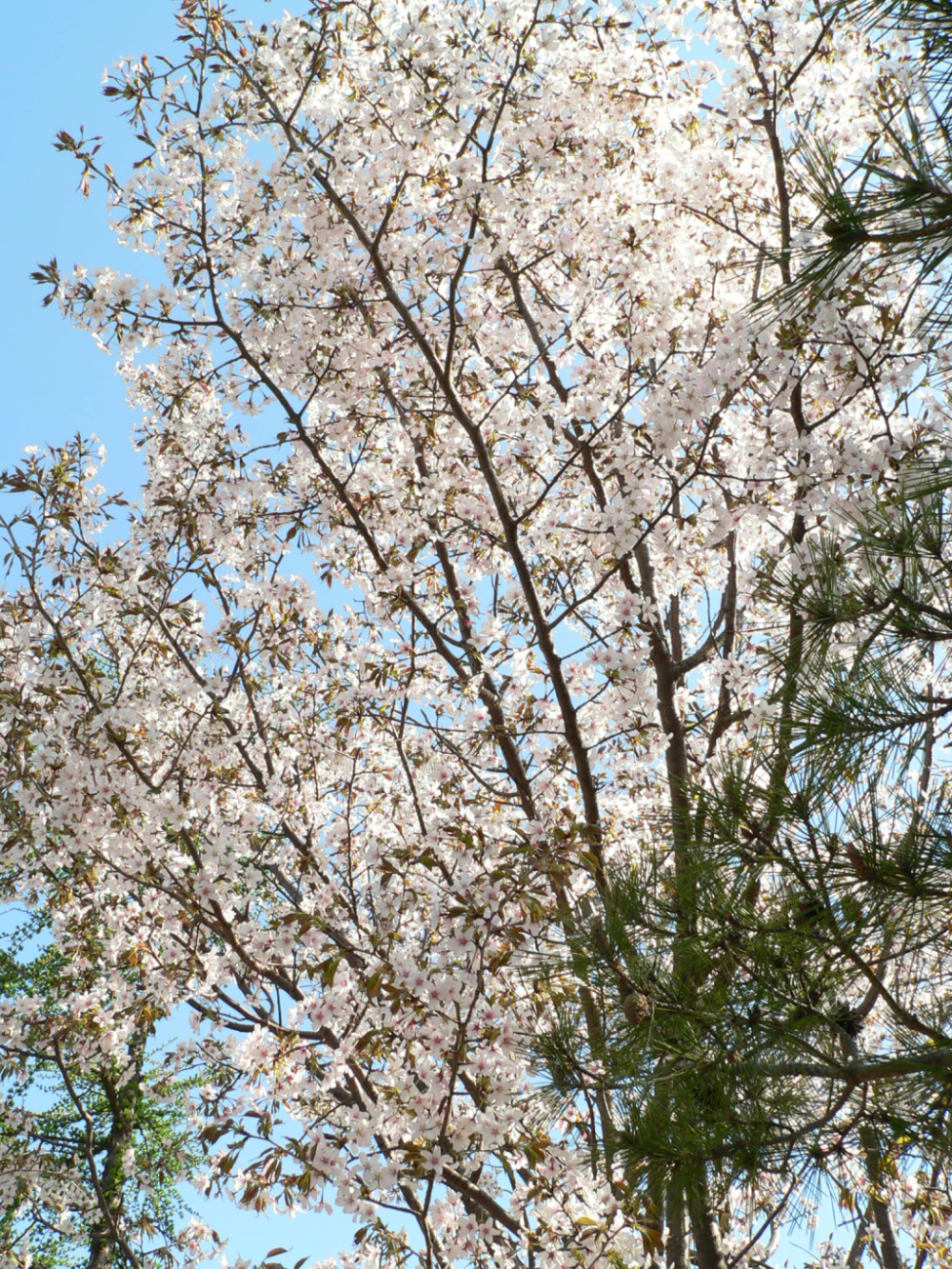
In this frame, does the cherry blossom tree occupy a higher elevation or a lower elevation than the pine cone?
higher

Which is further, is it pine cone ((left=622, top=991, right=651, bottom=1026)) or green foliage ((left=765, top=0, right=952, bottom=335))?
pine cone ((left=622, top=991, right=651, bottom=1026))

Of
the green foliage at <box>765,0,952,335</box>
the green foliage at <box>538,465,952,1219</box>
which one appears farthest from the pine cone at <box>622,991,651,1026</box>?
the green foliage at <box>765,0,952,335</box>

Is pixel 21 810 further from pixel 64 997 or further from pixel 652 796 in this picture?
pixel 652 796

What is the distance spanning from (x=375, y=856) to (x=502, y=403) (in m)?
2.32

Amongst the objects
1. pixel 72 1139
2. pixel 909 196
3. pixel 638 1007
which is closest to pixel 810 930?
pixel 638 1007

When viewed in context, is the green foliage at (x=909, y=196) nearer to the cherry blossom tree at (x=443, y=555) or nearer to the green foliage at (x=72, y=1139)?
the cherry blossom tree at (x=443, y=555)

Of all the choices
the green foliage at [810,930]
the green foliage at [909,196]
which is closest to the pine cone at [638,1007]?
the green foliage at [810,930]

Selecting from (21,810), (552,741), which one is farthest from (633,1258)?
(21,810)

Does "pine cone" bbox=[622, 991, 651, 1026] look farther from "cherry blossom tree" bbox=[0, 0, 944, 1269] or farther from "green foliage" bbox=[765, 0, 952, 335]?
"green foliage" bbox=[765, 0, 952, 335]

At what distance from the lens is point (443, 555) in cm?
454

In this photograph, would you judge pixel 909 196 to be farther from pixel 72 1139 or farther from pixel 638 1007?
pixel 72 1139

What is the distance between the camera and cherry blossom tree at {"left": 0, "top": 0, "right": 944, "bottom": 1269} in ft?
10.7

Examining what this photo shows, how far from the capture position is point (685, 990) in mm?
2912

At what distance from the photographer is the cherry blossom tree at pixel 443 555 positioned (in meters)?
3.26
